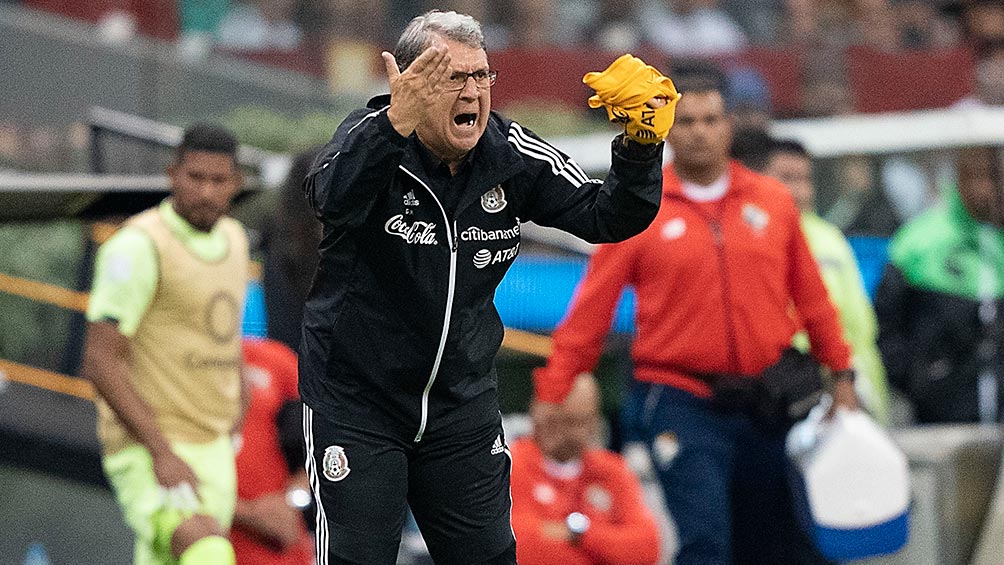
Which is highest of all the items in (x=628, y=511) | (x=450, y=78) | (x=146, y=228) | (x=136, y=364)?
(x=450, y=78)

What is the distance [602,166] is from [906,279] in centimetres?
185

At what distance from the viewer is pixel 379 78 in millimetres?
14875

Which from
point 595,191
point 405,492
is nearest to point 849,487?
point 595,191

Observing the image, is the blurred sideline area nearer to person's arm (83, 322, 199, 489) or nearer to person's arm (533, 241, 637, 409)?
person's arm (83, 322, 199, 489)

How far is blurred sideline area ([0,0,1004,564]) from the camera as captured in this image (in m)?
8.21

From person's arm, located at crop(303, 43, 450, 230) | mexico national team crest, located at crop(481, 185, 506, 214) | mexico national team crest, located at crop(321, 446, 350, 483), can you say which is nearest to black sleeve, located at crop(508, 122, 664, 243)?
mexico national team crest, located at crop(481, 185, 506, 214)

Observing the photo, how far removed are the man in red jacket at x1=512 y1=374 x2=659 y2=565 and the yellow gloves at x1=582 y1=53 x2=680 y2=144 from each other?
2.83 metres

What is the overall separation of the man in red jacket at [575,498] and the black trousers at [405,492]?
7.79ft

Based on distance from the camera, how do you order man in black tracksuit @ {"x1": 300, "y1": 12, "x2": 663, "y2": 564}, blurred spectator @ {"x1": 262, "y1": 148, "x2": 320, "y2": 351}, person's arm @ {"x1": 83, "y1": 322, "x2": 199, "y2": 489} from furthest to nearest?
blurred spectator @ {"x1": 262, "y1": 148, "x2": 320, "y2": 351}, person's arm @ {"x1": 83, "y1": 322, "x2": 199, "y2": 489}, man in black tracksuit @ {"x1": 300, "y1": 12, "x2": 663, "y2": 564}

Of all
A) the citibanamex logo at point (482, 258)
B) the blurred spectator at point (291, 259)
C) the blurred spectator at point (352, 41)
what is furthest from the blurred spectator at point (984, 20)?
the citibanamex logo at point (482, 258)

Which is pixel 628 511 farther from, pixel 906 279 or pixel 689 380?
pixel 906 279

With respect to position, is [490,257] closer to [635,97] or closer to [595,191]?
[595,191]

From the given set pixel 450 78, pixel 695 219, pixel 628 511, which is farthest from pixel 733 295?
pixel 450 78

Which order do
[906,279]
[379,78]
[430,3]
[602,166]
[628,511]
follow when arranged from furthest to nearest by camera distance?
[430,3], [379,78], [602,166], [906,279], [628,511]
